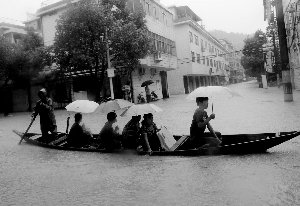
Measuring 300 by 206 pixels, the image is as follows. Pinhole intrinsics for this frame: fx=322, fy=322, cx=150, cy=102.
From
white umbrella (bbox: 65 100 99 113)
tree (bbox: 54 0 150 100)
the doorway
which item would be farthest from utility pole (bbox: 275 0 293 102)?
the doorway

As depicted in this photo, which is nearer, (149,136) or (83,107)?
(149,136)

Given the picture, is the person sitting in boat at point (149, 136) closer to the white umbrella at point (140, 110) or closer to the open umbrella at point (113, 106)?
the white umbrella at point (140, 110)

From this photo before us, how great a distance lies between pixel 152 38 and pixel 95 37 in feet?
29.1

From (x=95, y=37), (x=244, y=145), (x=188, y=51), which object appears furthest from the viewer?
(x=188, y=51)

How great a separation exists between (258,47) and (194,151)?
52.0 metres

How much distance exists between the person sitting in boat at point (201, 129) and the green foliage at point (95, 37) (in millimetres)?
17551

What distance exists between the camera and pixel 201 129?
23.9 ft

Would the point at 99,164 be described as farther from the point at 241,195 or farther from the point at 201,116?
the point at 241,195

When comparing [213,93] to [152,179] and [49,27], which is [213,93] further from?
[49,27]

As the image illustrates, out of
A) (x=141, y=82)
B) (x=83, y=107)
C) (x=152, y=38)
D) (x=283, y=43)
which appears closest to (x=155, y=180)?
(x=83, y=107)

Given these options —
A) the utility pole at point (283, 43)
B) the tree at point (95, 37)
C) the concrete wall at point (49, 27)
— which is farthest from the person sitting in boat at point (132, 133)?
Result: the concrete wall at point (49, 27)

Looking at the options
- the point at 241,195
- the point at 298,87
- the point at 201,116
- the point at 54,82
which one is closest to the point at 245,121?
the point at 201,116

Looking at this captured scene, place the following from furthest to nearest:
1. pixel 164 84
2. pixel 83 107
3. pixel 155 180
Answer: pixel 164 84 < pixel 83 107 < pixel 155 180

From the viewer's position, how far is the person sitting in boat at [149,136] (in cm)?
762
